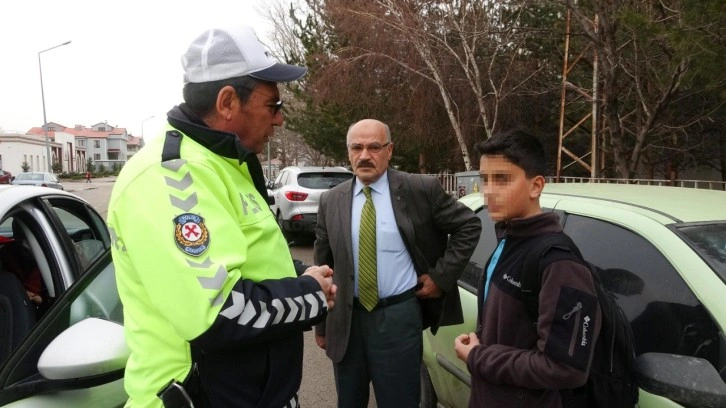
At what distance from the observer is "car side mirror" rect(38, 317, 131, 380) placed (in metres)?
1.54

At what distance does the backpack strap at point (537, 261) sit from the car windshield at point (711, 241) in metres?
0.57

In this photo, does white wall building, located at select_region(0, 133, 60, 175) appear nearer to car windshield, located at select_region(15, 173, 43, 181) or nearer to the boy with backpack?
car windshield, located at select_region(15, 173, 43, 181)

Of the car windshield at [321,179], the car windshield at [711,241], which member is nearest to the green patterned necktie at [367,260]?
the car windshield at [711,241]

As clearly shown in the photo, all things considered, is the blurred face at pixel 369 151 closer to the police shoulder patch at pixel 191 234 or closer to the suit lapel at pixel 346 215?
the suit lapel at pixel 346 215

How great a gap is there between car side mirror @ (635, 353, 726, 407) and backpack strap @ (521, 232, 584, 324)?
34cm

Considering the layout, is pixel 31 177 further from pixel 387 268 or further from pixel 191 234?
pixel 191 234

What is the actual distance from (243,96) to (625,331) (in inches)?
51.0

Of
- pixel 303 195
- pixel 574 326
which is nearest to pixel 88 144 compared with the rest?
pixel 303 195

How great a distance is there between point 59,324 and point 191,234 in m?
1.18

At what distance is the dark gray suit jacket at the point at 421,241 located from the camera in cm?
260

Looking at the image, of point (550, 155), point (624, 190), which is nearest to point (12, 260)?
point (624, 190)

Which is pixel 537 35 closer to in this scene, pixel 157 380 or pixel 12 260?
pixel 12 260

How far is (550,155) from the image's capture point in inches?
609

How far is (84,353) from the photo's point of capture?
159 centimetres
